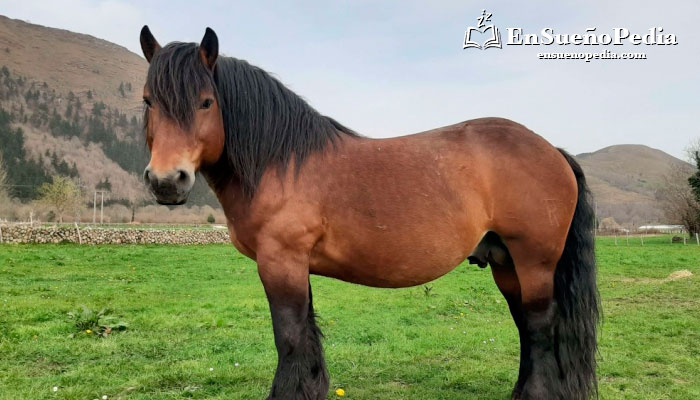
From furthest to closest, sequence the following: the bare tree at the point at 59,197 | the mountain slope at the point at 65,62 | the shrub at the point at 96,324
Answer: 1. the mountain slope at the point at 65,62
2. the bare tree at the point at 59,197
3. the shrub at the point at 96,324

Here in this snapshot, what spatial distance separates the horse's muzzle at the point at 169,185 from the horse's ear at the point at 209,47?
2.52 feet

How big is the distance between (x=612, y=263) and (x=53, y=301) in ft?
69.3

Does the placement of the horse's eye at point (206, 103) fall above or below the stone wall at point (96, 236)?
above

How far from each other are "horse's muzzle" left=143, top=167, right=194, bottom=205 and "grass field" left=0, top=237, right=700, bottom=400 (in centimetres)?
220

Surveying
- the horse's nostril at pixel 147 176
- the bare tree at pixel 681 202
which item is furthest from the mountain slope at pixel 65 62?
the horse's nostril at pixel 147 176

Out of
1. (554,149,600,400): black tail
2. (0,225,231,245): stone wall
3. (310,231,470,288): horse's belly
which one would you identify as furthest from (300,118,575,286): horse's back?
(0,225,231,245): stone wall

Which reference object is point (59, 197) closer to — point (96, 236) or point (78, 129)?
point (96, 236)

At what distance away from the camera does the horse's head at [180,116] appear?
257 centimetres

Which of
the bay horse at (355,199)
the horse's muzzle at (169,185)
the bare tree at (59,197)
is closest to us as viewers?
the horse's muzzle at (169,185)

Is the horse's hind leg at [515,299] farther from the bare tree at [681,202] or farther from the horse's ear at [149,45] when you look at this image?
the bare tree at [681,202]

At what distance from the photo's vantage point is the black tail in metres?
3.35

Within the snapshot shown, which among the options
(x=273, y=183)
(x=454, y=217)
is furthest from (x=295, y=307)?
(x=454, y=217)

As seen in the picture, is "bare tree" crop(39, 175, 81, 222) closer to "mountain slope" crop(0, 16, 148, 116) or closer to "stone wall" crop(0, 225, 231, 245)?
"stone wall" crop(0, 225, 231, 245)

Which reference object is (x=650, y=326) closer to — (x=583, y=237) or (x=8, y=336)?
(x=583, y=237)
